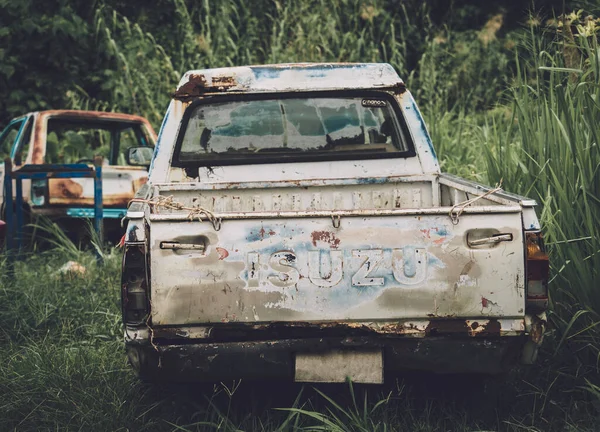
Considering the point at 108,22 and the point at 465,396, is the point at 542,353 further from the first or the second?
the point at 108,22

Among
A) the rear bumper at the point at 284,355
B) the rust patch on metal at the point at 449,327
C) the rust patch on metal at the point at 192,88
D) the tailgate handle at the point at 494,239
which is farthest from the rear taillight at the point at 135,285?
the rust patch on metal at the point at 192,88

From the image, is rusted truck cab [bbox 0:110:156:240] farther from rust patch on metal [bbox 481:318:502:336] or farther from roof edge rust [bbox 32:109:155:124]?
rust patch on metal [bbox 481:318:502:336]

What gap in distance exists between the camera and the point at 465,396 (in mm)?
3531

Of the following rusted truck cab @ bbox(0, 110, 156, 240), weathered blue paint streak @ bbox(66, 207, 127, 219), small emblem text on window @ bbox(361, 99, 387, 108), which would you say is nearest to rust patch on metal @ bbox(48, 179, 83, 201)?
rusted truck cab @ bbox(0, 110, 156, 240)

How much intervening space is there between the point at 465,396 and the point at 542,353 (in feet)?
1.77

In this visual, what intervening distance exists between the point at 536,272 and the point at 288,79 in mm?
1996

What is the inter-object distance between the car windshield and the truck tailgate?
1442 millimetres

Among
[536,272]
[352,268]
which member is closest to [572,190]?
[536,272]

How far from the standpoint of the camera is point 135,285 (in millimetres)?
2896

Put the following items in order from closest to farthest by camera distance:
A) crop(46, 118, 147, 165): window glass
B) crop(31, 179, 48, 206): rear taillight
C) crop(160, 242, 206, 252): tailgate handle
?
crop(160, 242, 206, 252): tailgate handle → crop(31, 179, 48, 206): rear taillight → crop(46, 118, 147, 165): window glass

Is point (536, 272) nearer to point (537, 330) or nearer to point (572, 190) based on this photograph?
point (537, 330)

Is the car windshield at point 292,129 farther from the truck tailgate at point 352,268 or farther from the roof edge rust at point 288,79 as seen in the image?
the truck tailgate at point 352,268

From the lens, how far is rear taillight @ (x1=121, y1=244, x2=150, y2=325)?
9.41ft

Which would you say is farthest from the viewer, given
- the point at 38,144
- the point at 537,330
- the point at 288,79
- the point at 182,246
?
the point at 38,144
